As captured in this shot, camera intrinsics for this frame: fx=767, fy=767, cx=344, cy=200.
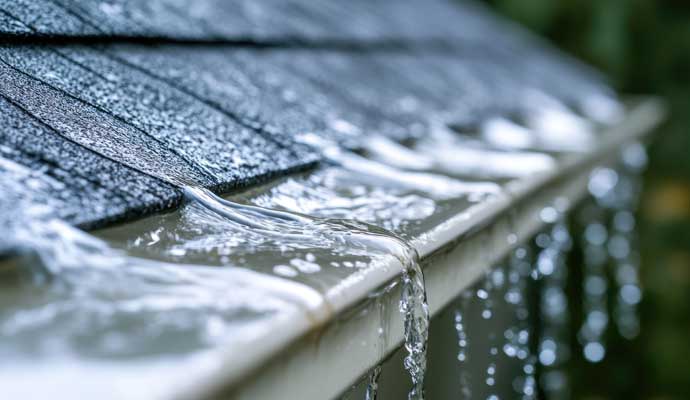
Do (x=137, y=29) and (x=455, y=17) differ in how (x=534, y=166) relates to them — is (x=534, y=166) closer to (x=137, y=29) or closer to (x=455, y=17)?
(x=137, y=29)

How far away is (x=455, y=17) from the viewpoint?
6.94 m

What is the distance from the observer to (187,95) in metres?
1.85

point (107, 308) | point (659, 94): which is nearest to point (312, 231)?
point (107, 308)

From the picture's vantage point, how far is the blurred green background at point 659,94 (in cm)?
855

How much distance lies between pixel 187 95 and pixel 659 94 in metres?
9.38

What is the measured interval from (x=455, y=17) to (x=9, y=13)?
18.5ft

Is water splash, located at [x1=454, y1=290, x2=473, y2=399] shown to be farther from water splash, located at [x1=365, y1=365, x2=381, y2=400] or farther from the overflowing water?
water splash, located at [x1=365, y1=365, x2=381, y2=400]

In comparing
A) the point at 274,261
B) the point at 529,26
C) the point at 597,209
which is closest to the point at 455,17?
the point at 597,209

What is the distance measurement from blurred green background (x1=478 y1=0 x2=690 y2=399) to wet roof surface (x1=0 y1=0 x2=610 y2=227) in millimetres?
5572

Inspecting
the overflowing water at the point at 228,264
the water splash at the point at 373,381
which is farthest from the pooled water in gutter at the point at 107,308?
the water splash at the point at 373,381

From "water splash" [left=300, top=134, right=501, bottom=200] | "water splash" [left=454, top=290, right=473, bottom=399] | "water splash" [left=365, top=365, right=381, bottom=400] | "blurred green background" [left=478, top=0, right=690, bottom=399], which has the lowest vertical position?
"blurred green background" [left=478, top=0, right=690, bottom=399]

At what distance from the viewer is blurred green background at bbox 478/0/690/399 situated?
28.0 ft

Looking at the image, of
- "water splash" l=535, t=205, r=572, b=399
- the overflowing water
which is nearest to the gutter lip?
the overflowing water

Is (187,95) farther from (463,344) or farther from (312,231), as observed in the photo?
(463,344)
